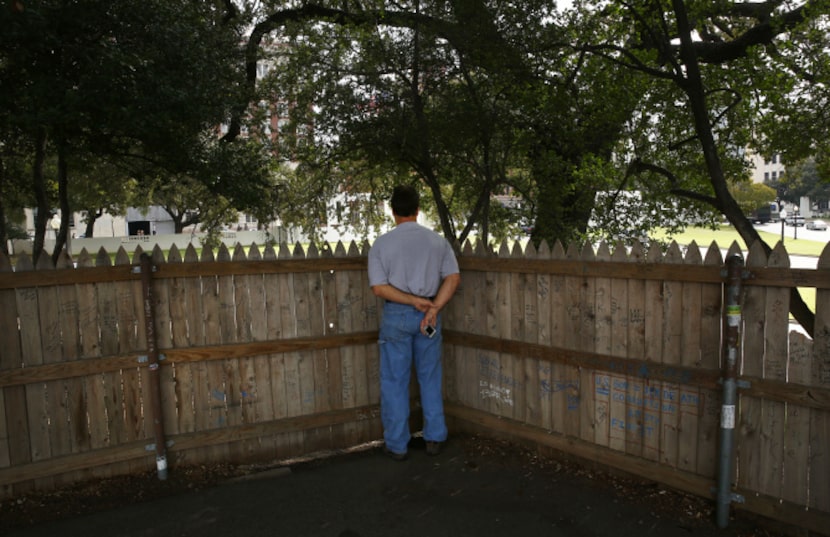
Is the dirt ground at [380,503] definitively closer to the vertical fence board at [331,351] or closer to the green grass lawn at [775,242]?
the vertical fence board at [331,351]

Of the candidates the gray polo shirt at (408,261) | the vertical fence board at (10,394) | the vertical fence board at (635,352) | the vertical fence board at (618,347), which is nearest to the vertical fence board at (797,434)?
the vertical fence board at (635,352)

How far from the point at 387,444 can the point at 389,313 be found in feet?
3.81

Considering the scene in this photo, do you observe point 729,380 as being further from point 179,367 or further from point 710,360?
point 179,367

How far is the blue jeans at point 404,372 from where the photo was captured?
15.4ft

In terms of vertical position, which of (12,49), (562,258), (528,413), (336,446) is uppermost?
(12,49)

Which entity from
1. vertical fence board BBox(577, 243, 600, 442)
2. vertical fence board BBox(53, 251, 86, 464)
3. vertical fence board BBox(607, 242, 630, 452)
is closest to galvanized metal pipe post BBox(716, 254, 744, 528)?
vertical fence board BBox(607, 242, 630, 452)

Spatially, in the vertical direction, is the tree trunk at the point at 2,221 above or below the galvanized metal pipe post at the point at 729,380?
above

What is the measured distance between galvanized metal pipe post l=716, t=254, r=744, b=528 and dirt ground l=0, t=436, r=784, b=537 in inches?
8.4

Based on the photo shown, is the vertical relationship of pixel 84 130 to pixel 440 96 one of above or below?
below

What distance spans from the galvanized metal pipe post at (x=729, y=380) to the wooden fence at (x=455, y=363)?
0.09m

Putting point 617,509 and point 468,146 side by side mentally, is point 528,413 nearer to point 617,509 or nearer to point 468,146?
point 617,509

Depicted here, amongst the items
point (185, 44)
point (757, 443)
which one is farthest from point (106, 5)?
point (757, 443)

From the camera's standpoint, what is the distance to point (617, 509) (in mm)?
3883

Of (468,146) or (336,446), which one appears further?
(468,146)
